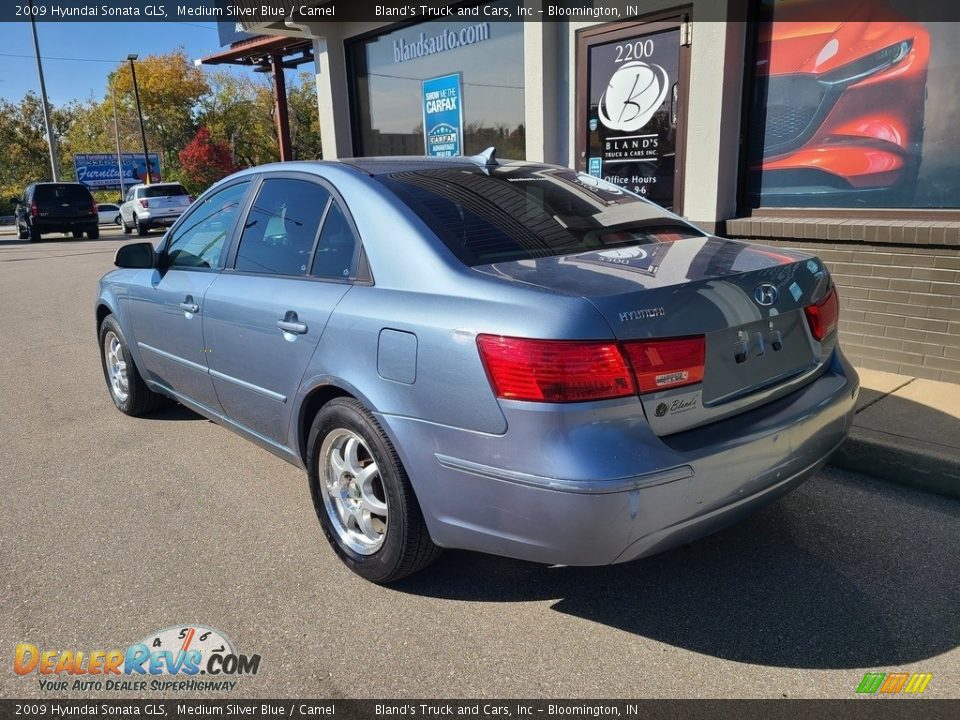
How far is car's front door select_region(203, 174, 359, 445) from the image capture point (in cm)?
315

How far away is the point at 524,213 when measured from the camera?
3.15 meters

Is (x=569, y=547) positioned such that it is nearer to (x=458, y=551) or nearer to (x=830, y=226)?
(x=458, y=551)

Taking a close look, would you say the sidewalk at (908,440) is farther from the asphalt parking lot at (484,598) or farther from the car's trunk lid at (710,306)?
the car's trunk lid at (710,306)

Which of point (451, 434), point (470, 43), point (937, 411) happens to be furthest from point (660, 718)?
point (470, 43)

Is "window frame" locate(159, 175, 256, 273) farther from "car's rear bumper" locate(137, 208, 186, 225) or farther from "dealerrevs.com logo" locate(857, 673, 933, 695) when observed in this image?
"car's rear bumper" locate(137, 208, 186, 225)

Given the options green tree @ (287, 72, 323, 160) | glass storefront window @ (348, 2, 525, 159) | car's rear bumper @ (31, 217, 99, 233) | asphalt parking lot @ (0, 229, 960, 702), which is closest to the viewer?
asphalt parking lot @ (0, 229, 960, 702)

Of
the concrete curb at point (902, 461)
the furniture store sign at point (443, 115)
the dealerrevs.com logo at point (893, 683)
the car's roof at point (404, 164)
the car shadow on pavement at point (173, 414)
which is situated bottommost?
the car shadow on pavement at point (173, 414)

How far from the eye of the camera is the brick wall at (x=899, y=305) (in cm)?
495

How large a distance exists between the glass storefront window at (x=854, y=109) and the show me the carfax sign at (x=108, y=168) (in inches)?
1841

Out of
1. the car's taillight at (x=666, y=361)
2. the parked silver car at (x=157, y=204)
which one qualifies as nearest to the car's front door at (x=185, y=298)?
the car's taillight at (x=666, y=361)

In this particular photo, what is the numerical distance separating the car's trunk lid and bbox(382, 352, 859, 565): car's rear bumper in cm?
10

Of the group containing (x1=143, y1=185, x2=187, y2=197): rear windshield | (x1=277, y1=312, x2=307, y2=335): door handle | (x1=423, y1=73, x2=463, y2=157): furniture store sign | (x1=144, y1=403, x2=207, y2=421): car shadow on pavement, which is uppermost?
(x1=423, y1=73, x2=463, y2=157): furniture store sign

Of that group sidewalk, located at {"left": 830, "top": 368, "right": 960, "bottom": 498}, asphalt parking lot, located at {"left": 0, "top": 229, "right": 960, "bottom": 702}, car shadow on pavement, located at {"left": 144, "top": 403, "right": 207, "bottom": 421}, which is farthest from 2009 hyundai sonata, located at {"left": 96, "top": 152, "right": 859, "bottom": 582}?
car shadow on pavement, located at {"left": 144, "top": 403, "right": 207, "bottom": 421}

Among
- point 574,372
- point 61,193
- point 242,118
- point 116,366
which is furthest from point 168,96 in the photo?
point 574,372
